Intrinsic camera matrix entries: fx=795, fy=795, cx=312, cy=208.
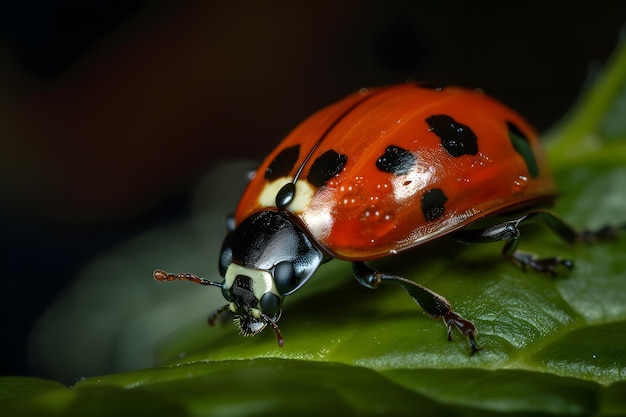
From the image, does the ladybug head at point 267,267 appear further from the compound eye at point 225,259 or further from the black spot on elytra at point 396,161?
the black spot on elytra at point 396,161

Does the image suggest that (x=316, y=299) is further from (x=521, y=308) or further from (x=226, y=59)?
(x=226, y=59)

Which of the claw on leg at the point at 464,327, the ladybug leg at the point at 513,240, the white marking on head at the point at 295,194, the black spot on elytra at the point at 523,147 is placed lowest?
the ladybug leg at the point at 513,240

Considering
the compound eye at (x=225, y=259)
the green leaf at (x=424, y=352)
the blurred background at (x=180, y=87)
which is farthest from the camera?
the blurred background at (x=180, y=87)

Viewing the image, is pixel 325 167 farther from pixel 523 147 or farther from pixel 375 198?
pixel 523 147

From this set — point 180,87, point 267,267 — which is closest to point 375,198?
point 267,267

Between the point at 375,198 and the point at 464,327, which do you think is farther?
the point at 375,198

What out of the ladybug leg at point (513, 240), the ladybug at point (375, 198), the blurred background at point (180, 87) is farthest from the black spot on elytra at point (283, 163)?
the blurred background at point (180, 87)
